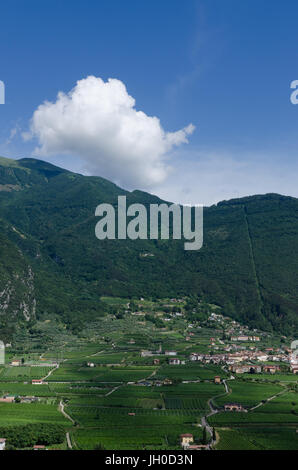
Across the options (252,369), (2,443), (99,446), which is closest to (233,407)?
(99,446)

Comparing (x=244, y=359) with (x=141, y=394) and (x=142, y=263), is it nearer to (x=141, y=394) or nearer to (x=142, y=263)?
(x=141, y=394)

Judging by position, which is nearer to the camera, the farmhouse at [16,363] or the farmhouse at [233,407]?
the farmhouse at [233,407]

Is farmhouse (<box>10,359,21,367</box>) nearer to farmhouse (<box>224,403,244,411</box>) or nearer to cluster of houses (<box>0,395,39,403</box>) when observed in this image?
cluster of houses (<box>0,395,39,403</box>)

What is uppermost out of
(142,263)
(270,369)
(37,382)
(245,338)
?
(142,263)

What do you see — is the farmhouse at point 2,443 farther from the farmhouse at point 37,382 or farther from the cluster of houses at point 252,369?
the cluster of houses at point 252,369

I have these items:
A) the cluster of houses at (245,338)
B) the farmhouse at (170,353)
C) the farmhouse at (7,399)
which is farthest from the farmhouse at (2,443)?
the cluster of houses at (245,338)

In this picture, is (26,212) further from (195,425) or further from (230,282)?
(195,425)

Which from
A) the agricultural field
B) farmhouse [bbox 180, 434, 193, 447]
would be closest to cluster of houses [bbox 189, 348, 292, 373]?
the agricultural field
